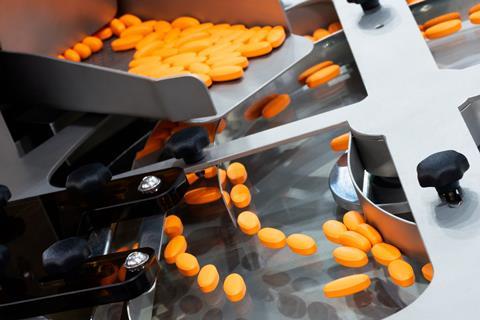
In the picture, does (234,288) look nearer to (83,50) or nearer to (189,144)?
(189,144)

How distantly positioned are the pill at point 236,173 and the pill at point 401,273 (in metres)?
0.30

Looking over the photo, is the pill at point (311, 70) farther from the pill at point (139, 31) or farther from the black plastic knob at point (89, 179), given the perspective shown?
the black plastic knob at point (89, 179)

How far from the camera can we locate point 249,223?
1017 millimetres

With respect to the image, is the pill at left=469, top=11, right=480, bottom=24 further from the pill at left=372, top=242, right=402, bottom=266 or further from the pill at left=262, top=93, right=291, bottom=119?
the pill at left=372, top=242, right=402, bottom=266

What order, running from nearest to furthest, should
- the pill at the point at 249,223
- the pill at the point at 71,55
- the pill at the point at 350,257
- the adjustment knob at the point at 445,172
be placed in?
1. the adjustment knob at the point at 445,172
2. the pill at the point at 350,257
3. the pill at the point at 249,223
4. the pill at the point at 71,55

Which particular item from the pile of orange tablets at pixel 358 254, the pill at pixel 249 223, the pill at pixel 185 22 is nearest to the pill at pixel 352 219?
the pile of orange tablets at pixel 358 254

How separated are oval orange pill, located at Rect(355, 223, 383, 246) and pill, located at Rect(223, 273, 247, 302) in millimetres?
148

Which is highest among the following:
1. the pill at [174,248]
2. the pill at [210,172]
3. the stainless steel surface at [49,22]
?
the stainless steel surface at [49,22]

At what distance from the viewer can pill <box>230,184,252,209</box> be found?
3.51 feet

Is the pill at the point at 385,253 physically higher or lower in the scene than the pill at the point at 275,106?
lower

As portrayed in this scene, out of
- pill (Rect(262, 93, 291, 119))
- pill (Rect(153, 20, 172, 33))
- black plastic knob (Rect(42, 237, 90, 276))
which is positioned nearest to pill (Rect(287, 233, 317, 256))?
black plastic knob (Rect(42, 237, 90, 276))

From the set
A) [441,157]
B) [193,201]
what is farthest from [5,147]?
[441,157]

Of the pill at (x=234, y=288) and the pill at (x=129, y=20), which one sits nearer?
the pill at (x=234, y=288)

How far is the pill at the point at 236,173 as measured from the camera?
1.12 metres
